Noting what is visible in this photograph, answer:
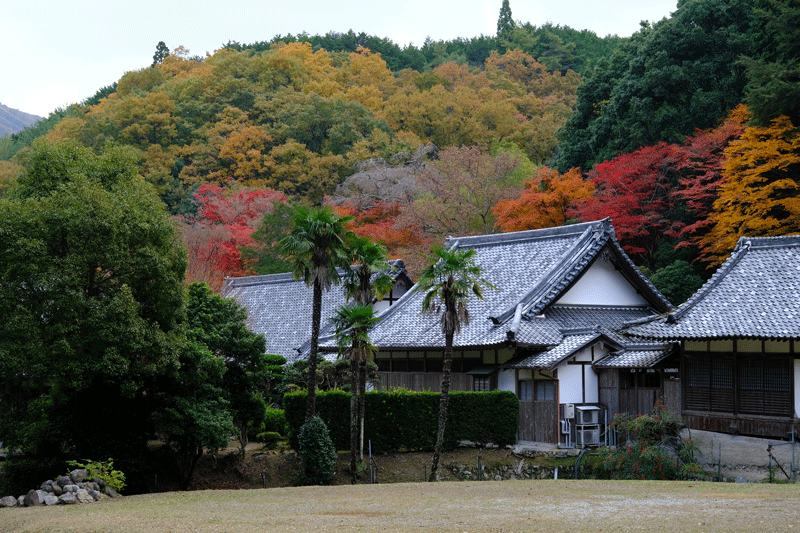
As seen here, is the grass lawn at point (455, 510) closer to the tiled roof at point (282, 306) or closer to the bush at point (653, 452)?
the bush at point (653, 452)

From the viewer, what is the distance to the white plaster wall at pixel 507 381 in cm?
2602

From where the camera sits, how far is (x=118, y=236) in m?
20.3

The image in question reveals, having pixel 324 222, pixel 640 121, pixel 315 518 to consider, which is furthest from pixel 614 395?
pixel 640 121

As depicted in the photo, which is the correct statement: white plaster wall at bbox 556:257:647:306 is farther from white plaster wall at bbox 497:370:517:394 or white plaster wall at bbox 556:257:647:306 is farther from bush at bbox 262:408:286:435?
bush at bbox 262:408:286:435

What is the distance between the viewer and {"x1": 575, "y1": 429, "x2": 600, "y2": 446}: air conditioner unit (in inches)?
947

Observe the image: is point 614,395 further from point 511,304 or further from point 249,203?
point 249,203

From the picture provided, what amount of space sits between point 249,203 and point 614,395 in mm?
33920

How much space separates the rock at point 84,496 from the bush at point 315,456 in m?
6.05

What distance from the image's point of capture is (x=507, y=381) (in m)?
26.3

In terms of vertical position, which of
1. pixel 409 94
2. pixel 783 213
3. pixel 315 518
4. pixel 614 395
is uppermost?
pixel 409 94

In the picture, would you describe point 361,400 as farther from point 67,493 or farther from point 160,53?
point 160,53

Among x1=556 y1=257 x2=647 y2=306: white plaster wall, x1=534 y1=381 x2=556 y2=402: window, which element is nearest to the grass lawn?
x1=534 y1=381 x2=556 y2=402: window

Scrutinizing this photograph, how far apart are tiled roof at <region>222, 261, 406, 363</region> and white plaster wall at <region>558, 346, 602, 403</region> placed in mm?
13120

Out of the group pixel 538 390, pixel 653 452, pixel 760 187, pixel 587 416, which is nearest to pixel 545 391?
pixel 538 390
